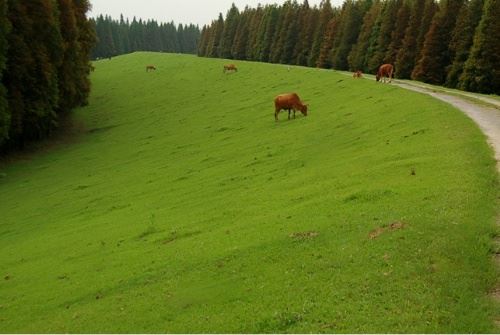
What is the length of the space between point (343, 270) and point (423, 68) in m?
52.8

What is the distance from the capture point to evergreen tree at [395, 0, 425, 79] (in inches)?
2525

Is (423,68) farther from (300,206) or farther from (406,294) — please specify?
(406,294)

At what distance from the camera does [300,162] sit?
24.6 meters

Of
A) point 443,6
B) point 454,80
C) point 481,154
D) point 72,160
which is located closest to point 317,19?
point 443,6

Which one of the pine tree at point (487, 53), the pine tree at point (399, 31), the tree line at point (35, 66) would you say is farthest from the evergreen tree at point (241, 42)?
the pine tree at point (487, 53)

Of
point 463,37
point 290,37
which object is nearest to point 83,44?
point 463,37

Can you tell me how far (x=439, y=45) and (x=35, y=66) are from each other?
42.4 m

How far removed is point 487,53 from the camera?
163 ft

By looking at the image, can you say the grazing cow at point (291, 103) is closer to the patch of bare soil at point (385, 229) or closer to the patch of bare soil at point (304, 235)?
the patch of bare soil at point (304, 235)

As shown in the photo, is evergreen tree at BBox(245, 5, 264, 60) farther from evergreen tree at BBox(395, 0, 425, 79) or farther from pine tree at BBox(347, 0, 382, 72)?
evergreen tree at BBox(395, 0, 425, 79)

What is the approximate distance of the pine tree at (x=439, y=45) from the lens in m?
58.4

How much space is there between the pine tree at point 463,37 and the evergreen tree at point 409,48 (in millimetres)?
8448

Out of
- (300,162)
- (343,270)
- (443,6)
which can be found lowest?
(300,162)

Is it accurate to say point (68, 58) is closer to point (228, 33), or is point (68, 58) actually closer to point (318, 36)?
point (318, 36)
